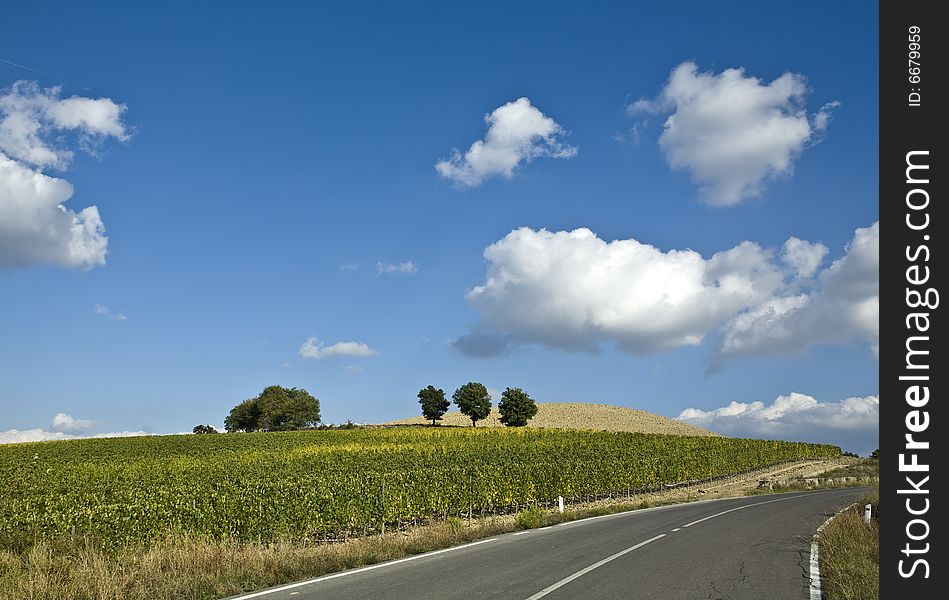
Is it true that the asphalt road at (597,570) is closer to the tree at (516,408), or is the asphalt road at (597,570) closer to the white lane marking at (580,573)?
the white lane marking at (580,573)

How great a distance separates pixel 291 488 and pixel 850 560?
1825 centimetres

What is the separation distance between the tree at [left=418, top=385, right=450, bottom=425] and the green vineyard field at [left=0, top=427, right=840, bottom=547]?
162 ft

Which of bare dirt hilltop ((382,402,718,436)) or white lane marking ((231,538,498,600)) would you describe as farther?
bare dirt hilltop ((382,402,718,436))

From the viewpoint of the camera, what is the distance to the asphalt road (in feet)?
33.6

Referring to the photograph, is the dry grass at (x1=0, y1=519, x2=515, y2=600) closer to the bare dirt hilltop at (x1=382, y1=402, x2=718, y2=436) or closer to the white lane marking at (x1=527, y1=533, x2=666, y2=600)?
the white lane marking at (x1=527, y1=533, x2=666, y2=600)

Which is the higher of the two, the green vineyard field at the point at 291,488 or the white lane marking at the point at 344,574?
the white lane marking at the point at 344,574

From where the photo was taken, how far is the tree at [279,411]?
398 ft

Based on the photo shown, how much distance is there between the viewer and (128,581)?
1062 centimetres

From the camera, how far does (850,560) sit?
12.5 meters

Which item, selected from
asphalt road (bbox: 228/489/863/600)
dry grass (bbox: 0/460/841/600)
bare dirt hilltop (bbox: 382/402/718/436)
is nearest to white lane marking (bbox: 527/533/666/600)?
asphalt road (bbox: 228/489/863/600)

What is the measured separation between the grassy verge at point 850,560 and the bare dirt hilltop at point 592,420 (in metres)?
106

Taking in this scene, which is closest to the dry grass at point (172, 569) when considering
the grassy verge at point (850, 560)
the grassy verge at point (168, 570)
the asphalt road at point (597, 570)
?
the grassy verge at point (168, 570)

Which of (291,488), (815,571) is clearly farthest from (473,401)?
(815,571)
